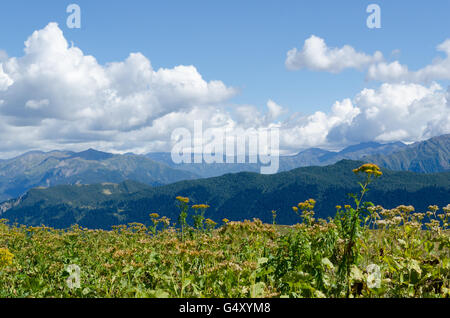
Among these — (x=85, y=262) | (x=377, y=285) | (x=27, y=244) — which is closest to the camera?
(x=377, y=285)

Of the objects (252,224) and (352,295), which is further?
(252,224)

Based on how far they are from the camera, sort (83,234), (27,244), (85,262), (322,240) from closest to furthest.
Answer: (322,240)
(85,262)
(27,244)
(83,234)

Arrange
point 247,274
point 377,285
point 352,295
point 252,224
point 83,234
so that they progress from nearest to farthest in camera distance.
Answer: point 377,285 < point 352,295 < point 247,274 < point 252,224 < point 83,234

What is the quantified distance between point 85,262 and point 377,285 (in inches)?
318

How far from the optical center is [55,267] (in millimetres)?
7496

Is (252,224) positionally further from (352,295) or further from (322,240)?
(352,295)
